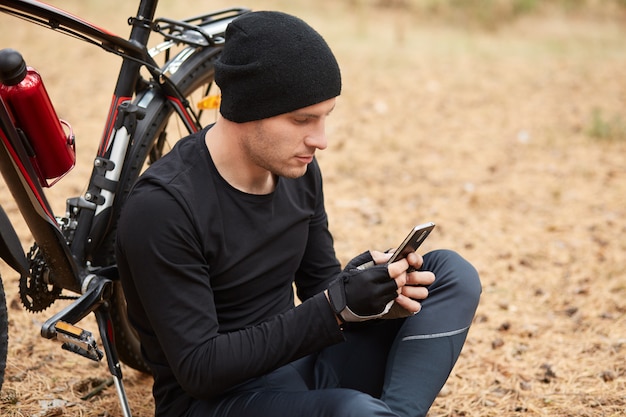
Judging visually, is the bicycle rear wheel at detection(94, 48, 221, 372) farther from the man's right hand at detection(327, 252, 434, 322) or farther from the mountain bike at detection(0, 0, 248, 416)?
the man's right hand at detection(327, 252, 434, 322)

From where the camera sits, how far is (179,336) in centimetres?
193

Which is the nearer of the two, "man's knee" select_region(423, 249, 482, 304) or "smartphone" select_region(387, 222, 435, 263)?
"smartphone" select_region(387, 222, 435, 263)

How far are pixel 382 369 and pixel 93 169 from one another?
1.12m

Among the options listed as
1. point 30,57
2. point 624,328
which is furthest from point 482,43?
point 624,328

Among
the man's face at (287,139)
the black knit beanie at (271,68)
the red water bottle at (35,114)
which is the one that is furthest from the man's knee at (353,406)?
the red water bottle at (35,114)

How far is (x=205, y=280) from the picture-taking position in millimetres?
1979

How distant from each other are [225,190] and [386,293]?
20.5 inches

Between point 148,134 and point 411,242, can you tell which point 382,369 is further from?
point 148,134

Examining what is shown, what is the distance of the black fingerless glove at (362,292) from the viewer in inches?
76.7

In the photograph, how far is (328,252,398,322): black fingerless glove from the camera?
1949mm

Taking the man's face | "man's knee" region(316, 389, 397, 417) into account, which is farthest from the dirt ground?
the man's face

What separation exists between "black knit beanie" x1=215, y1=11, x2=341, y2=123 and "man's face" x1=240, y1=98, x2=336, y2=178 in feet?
0.10

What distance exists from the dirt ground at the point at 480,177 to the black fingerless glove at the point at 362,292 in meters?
1.08

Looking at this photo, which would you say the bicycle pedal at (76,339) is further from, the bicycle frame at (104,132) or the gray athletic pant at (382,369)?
the gray athletic pant at (382,369)
